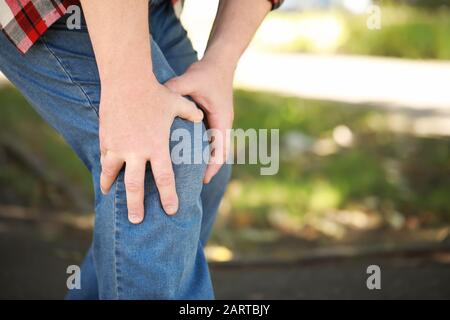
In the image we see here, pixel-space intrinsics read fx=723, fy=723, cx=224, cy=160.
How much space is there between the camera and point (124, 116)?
1.31 m

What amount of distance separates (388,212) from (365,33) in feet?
19.4

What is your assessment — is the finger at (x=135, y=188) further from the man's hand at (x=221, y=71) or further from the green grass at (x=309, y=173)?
the green grass at (x=309, y=173)

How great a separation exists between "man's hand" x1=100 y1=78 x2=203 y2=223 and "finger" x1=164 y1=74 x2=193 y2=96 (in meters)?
0.06

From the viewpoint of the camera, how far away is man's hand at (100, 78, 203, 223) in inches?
51.5

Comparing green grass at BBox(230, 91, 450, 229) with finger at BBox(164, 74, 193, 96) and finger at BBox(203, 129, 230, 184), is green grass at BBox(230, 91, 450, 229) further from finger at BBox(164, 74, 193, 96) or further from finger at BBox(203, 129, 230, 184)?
finger at BBox(164, 74, 193, 96)

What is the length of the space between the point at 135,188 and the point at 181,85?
0.24 metres

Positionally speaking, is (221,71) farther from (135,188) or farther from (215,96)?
(135,188)

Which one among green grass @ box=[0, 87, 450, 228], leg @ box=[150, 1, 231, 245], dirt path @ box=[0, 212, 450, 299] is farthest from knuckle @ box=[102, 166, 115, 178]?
green grass @ box=[0, 87, 450, 228]

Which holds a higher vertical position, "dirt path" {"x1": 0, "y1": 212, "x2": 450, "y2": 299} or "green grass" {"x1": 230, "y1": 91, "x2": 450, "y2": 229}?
"green grass" {"x1": 230, "y1": 91, "x2": 450, "y2": 229}

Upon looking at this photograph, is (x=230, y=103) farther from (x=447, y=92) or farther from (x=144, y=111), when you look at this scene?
(x=447, y=92)

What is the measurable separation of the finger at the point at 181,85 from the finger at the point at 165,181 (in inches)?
6.1

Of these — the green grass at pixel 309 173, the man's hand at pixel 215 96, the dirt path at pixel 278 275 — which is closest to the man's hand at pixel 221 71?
the man's hand at pixel 215 96

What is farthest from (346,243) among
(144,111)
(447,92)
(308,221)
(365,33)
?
(365,33)

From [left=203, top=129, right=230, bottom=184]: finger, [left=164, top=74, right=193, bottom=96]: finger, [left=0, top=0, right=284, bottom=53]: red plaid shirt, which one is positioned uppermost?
[left=0, top=0, right=284, bottom=53]: red plaid shirt
